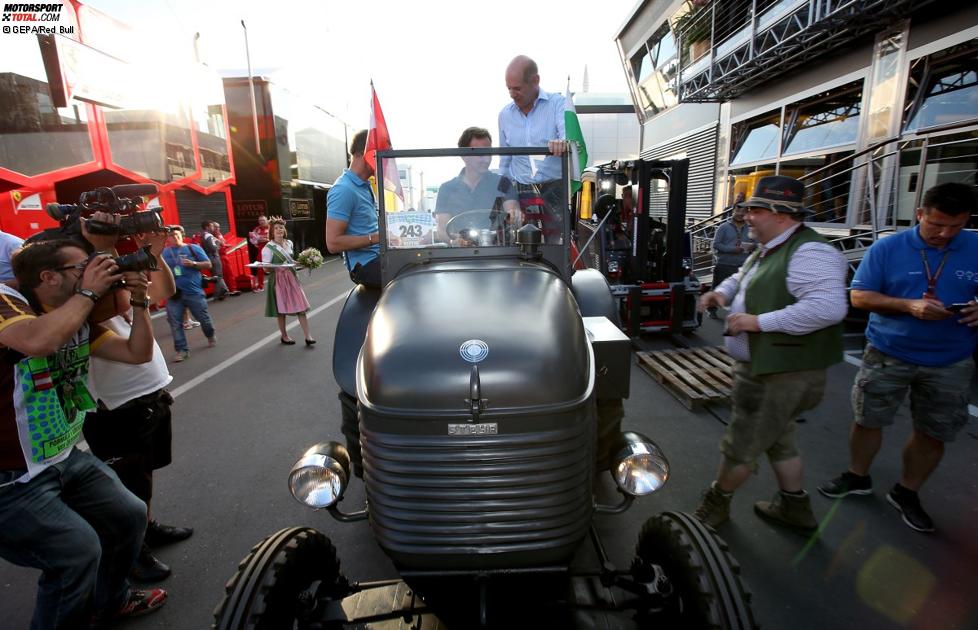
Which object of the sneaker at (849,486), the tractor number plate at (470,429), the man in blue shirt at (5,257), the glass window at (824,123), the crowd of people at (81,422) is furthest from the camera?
the glass window at (824,123)

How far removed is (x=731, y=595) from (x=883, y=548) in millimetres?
1744

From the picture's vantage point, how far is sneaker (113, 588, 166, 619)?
2379 mm

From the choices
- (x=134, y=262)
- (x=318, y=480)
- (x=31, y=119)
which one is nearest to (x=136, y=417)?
(x=134, y=262)

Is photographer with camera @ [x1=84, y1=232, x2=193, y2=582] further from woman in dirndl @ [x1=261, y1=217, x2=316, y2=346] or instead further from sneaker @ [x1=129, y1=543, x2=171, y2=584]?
woman in dirndl @ [x1=261, y1=217, x2=316, y2=346]

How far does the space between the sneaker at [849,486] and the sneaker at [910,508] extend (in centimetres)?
12

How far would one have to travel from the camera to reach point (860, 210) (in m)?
8.00

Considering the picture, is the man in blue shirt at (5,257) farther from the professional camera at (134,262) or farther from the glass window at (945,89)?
the glass window at (945,89)

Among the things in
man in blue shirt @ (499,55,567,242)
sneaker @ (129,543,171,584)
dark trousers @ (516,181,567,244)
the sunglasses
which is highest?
man in blue shirt @ (499,55,567,242)

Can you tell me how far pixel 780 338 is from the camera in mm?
2514

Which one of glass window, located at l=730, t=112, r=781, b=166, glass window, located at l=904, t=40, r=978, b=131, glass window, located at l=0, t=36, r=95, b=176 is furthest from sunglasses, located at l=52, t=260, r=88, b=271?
glass window, located at l=730, t=112, r=781, b=166

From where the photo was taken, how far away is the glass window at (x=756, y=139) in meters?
10.9

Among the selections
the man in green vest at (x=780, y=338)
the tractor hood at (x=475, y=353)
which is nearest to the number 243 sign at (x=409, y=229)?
the tractor hood at (x=475, y=353)

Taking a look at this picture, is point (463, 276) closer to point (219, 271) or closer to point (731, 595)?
point (731, 595)

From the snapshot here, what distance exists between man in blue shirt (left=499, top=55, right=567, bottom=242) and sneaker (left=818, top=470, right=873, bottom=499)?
7.79ft
